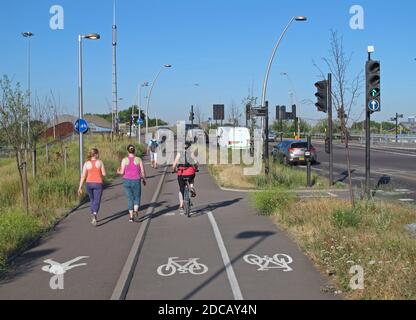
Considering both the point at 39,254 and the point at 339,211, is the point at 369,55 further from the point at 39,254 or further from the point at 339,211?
the point at 39,254

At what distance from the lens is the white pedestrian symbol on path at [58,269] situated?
679cm

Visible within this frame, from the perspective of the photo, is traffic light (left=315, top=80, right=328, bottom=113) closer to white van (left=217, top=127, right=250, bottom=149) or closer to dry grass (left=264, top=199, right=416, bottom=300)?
dry grass (left=264, top=199, right=416, bottom=300)

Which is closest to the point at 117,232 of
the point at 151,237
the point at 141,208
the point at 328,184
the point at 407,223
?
the point at 151,237

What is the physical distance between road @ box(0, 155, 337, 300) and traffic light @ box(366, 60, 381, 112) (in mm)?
4111

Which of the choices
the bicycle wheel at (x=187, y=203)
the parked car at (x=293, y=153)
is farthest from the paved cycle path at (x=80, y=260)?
the parked car at (x=293, y=153)

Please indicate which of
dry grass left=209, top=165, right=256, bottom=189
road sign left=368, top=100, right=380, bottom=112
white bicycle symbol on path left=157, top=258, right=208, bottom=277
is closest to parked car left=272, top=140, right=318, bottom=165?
dry grass left=209, top=165, right=256, bottom=189

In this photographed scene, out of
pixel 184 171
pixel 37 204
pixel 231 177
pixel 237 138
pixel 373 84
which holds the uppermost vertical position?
pixel 373 84

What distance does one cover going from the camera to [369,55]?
13273mm

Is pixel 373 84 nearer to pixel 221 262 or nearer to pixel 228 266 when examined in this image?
pixel 221 262

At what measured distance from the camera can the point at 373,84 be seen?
1313cm

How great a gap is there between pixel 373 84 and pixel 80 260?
841 centimetres

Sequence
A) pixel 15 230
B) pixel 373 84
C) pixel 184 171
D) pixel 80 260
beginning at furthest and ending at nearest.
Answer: pixel 373 84
pixel 184 171
pixel 15 230
pixel 80 260

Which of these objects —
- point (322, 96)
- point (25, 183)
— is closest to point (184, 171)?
point (25, 183)

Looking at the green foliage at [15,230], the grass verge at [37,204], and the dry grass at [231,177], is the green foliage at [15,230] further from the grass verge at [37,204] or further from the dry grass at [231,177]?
the dry grass at [231,177]
